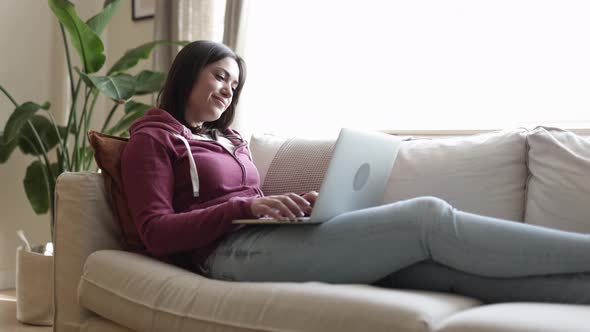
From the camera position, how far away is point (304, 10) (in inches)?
119

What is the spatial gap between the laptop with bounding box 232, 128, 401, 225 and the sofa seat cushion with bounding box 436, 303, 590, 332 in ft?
1.34

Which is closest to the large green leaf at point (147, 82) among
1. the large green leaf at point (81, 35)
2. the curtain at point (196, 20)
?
the large green leaf at point (81, 35)

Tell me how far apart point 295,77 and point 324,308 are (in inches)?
75.7

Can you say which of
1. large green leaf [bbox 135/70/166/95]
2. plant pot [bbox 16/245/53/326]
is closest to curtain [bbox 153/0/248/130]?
large green leaf [bbox 135/70/166/95]

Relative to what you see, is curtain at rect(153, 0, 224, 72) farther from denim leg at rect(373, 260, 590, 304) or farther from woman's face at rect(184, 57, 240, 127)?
denim leg at rect(373, 260, 590, 304)

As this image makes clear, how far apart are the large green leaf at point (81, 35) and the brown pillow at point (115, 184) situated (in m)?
0.93

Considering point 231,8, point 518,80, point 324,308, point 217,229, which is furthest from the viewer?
point 231,8

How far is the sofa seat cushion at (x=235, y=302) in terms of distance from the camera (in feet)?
3.89

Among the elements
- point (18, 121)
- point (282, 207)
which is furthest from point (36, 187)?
point (282, 207)

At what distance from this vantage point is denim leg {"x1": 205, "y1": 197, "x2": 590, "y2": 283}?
50.4 inches

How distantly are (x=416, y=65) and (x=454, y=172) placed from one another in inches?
39.4

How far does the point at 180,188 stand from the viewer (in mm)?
1823

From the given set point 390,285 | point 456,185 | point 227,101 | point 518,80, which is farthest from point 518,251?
point 518,80

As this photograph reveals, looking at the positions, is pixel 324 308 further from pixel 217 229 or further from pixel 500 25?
pixel 500 25
